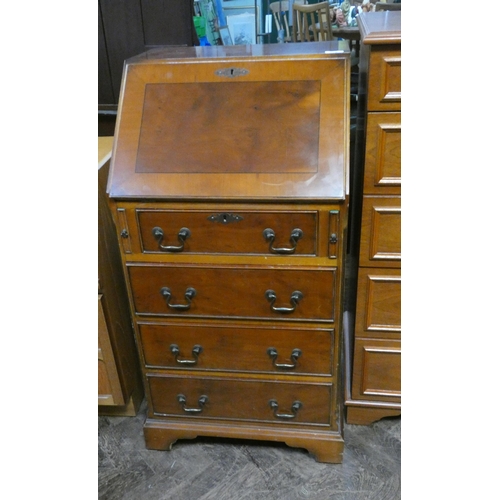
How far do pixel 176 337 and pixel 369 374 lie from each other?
0.67 meters

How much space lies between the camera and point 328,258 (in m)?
1.31

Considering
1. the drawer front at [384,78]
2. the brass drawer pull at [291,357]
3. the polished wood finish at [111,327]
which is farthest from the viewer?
the polished wood finish at [111,327]

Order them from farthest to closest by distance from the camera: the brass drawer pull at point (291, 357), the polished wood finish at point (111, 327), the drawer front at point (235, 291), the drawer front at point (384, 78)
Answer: the polished wood finish at point (111, 327) < the brass drawer pull at point (291, 357) < the drawer front at point (235, 291) < the drawer front at point (384, 78)

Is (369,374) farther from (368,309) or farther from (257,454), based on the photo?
(257,454)

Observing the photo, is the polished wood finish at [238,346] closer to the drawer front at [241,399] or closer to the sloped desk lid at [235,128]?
the drawer front at [241,399]

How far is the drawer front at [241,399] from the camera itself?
5.05ft

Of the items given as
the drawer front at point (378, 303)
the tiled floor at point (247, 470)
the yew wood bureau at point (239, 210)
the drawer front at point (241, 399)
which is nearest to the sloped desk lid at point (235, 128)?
the yew wood bureau at point (239, 210)

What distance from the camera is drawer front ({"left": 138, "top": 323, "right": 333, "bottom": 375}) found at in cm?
145

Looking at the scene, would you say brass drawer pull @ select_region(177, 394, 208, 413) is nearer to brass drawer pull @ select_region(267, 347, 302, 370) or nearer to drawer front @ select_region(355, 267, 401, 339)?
brass drawer pull @ select_region(267, 347, 302, 370)

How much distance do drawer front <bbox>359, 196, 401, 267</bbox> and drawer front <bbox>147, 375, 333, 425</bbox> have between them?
0.42 metres

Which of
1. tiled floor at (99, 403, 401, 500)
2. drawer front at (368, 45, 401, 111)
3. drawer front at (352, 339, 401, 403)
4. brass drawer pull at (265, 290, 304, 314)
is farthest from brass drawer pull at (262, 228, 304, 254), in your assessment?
tiled floor at (99, 403, 401, 500)

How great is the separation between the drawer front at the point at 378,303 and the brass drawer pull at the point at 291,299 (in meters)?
0.26

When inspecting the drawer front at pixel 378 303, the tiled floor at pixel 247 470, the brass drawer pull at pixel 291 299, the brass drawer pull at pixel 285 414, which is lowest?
the tiled floor at pixel 247 470

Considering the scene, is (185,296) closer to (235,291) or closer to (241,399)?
(235,291)
